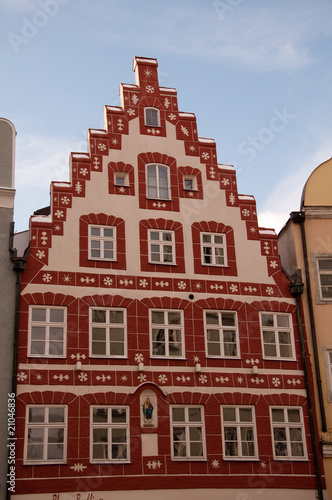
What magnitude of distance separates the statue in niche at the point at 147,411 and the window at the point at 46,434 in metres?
2.71

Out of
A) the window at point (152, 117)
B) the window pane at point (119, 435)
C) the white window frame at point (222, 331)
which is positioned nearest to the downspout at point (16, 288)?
the window pane at point (119, 435)

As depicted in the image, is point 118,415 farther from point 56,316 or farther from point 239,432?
point 239,432

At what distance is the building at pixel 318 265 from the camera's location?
2777 cm

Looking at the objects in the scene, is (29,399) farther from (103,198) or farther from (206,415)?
(103,198)

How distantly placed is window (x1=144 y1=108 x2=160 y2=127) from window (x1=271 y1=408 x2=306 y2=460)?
1210cm

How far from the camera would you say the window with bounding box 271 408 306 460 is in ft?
88.2

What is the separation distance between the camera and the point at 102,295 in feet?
89.4

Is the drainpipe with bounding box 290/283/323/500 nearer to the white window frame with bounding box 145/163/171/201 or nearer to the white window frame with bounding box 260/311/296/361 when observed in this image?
the white window frame with bounding box 260/311/296/361

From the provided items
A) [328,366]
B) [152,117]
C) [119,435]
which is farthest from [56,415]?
[152,117]

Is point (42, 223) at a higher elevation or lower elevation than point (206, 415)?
higher

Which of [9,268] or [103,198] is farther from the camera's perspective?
[103,198]

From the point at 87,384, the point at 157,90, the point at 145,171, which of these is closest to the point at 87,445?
the point at 87,384

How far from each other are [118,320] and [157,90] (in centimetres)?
1006

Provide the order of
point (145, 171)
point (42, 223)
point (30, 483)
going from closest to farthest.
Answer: point (30, 483) < point (42, 223) < point (145, 171)
